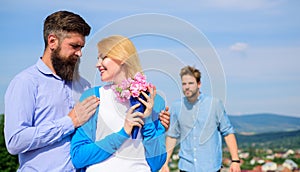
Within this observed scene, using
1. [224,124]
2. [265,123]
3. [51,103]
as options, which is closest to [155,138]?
A: [51,103]

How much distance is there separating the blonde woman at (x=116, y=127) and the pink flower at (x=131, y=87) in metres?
0.03

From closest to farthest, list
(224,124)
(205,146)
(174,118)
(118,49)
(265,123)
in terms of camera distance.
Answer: (118,49), (174,118), (205,146), (224,124), (265,123)

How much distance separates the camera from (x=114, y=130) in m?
2.31

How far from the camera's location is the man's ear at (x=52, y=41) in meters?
2.41

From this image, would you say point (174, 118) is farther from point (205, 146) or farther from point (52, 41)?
point (205, 146)

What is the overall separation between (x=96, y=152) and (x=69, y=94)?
0.32 m

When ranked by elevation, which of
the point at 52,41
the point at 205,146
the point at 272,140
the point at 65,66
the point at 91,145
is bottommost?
the point at 272,140

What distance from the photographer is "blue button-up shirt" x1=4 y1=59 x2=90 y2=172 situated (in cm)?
226

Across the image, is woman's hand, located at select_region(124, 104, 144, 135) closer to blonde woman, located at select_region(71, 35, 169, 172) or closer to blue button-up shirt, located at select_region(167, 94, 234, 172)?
blonde woman, located at select_region(71, 35, 169, 172)

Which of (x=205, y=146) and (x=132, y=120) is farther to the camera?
(x=205, y=146)

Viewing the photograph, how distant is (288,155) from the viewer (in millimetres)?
9367

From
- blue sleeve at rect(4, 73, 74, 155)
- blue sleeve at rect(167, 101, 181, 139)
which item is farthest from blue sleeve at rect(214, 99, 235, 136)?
blue sleeve at rect(4, 73, 74, 155)

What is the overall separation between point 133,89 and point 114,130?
0.21 metres

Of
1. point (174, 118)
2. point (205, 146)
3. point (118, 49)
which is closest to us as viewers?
point (118, 49)
